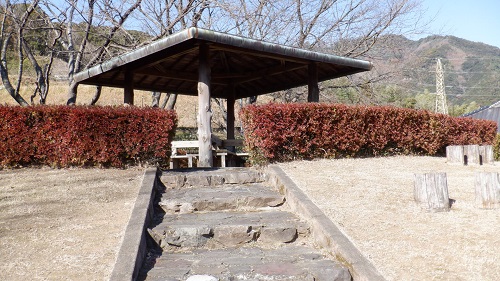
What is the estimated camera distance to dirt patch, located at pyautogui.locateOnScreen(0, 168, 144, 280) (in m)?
3.66

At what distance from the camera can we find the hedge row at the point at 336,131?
774 centimetres

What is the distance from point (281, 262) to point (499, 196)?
137 inches

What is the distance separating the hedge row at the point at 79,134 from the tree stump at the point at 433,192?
4.64 m

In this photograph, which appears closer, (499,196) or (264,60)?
(499,196)

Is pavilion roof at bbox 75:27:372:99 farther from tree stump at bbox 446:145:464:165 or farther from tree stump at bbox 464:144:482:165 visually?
tree stump at bbox 464:144:482:165

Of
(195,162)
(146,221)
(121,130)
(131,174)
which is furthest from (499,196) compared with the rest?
(195,162)

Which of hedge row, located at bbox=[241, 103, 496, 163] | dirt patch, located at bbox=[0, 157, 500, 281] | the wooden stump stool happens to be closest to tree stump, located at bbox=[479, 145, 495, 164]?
the wooden stump stool

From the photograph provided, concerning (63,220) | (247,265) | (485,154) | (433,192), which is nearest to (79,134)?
(63,220)

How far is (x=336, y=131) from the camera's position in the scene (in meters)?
8.59

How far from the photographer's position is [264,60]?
10.5 m

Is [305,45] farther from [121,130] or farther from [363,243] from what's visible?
[363,243]

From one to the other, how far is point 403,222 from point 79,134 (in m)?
5.93

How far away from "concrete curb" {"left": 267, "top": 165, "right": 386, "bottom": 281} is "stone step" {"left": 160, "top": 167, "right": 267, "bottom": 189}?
0.60 m

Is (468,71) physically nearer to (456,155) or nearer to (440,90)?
(440,90)
